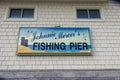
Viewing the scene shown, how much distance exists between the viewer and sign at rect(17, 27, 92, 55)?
7.75 metres

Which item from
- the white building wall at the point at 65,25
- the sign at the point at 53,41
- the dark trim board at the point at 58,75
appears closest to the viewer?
the dark trim board at the point at 58,75

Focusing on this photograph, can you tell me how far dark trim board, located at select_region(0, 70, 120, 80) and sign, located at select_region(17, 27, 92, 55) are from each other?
75cm

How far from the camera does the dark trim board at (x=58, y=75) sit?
7152 mm

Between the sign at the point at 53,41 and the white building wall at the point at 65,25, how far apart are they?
0.19 metres

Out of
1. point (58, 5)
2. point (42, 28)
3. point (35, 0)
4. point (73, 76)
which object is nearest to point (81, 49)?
point (73, 76)

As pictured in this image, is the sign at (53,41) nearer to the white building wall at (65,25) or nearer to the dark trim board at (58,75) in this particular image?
the white building wall at (65,25)

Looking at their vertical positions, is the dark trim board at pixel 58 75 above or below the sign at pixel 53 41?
below

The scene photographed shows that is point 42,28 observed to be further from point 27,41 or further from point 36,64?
point 36,64

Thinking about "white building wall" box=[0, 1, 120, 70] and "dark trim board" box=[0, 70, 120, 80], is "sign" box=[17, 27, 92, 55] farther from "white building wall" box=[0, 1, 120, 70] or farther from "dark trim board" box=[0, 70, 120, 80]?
"dark trim board" box=[0, 70, 120, 80]

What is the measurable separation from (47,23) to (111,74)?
10.5 feet

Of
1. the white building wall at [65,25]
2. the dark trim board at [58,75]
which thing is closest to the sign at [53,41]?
the white building wall at [65,25]

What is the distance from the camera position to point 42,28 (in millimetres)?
8242

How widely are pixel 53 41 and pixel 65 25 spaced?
908 millimetres

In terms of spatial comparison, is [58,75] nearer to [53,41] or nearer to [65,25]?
[53,41]
